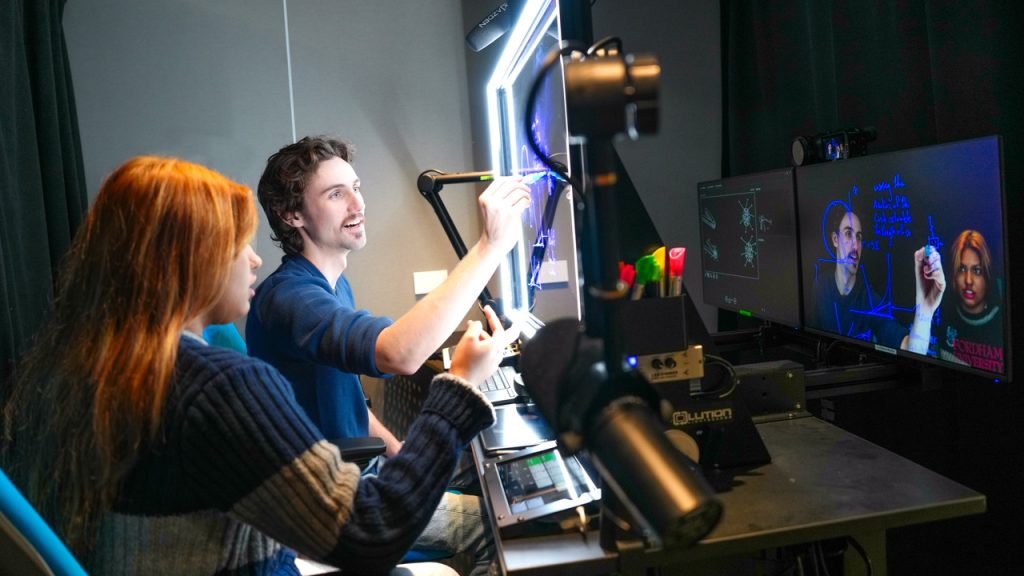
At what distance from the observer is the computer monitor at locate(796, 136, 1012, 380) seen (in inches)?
46.0

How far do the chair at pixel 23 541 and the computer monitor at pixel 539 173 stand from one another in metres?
0.69

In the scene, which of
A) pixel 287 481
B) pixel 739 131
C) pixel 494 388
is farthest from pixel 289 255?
pixel 739 131

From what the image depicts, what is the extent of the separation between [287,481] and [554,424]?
41 cm

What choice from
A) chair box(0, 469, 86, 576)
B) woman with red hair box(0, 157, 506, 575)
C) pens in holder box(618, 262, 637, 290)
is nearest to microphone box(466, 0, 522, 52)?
pens in holder box(618, 262, 637, 290)

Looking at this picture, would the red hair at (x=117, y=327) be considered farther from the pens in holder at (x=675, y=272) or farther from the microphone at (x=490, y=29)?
the microphone at (x=490, y=29)

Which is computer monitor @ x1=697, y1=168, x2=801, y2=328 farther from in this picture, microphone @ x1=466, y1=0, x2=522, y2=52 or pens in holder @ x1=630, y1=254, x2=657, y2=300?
pens in holder @ x1=630, y1=254, x2=657, y2=300

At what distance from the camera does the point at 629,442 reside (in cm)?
46

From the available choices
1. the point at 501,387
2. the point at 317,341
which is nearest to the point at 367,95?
the point at 501,387

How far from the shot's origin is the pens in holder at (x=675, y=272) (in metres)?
1.02

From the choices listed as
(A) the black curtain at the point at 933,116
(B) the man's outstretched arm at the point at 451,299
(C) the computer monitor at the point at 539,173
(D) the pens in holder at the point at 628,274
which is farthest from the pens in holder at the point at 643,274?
(A) the black curtain at the point at 933,116

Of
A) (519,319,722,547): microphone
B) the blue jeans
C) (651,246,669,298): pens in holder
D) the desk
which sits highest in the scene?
(651,246,669,298): pens in holder

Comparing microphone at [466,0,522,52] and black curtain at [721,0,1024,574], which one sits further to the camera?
microphone at [466,0,522,52]

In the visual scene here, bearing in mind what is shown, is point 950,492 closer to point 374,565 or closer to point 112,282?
point 374,565

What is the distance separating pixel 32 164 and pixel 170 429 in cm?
167
